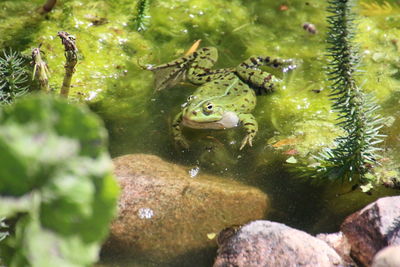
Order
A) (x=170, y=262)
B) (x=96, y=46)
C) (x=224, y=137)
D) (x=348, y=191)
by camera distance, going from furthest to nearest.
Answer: (x=96, y=46), (x=224, y=137), (x=348, y=191), (x=170, y=262)

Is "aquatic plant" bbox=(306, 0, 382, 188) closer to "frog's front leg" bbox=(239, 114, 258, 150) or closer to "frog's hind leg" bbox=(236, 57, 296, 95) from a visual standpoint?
"frog's front leg" bbox=(239, 114, 258, 150)

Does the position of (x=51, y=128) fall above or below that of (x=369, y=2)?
above

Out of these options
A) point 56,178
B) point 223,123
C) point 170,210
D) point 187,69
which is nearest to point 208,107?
point 223,123

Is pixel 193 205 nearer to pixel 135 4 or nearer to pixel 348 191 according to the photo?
pixel 348 191

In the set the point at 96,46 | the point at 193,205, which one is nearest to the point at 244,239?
the point at 193,205

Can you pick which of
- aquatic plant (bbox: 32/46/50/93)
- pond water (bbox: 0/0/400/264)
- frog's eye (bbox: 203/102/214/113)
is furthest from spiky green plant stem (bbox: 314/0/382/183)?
aquatic plant (bbox: 32/46/50/93)

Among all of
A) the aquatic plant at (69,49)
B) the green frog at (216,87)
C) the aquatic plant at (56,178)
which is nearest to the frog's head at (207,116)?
the green frog at (216,87)

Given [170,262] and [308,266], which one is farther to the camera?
[170,262]
